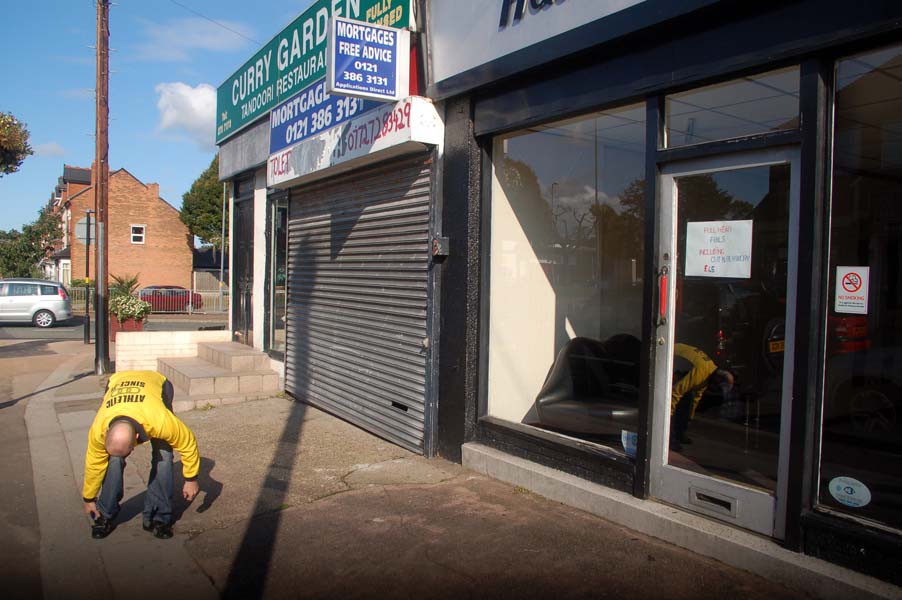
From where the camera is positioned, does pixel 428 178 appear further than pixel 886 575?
Yes

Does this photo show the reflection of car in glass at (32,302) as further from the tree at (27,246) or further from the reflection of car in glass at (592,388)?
the reflection of car in glass at (592,388)

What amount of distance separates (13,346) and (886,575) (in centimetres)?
1989

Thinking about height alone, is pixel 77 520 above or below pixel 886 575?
below

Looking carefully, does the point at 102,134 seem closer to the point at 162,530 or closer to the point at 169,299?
the point at 162,530

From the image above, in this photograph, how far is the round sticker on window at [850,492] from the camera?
11.7 ft

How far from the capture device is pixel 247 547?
4.45 meters

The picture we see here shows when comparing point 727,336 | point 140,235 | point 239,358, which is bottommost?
point 239,358

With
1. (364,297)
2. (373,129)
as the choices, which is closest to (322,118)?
(373,129)

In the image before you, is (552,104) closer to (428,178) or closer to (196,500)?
(428,178)

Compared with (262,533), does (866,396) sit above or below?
above

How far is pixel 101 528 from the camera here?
4648 mm

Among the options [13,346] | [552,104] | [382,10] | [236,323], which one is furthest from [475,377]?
[13,346]

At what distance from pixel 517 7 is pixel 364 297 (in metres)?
3.51

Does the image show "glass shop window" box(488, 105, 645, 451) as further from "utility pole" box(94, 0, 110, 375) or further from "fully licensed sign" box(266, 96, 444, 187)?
"utility pole" box(94, 0, 110, 375)
